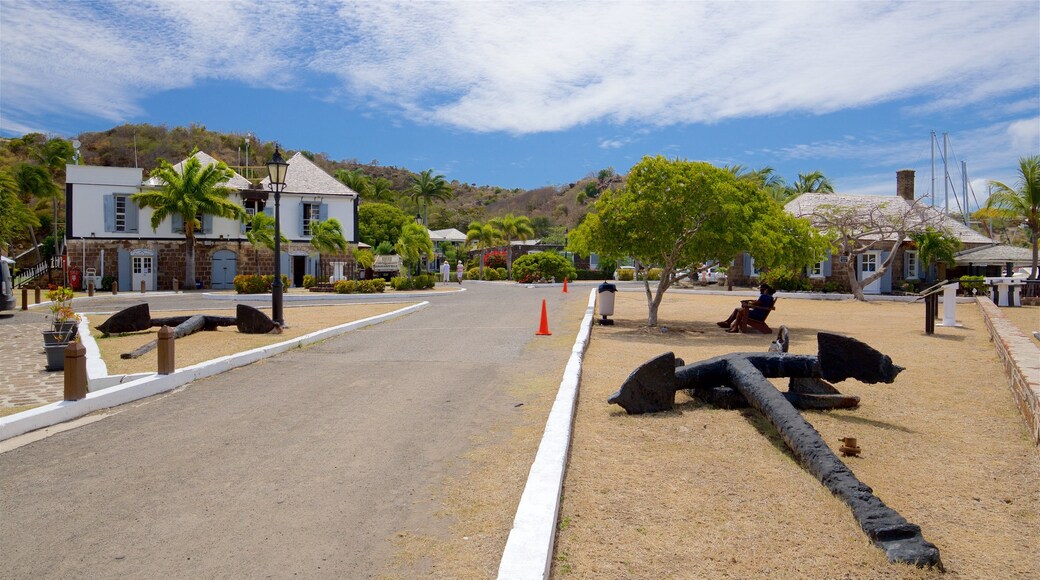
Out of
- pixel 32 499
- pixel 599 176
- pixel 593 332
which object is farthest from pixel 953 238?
pixel 599 176

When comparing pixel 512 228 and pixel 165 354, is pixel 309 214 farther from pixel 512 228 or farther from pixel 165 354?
pixel 165 354

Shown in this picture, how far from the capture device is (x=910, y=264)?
116 feet

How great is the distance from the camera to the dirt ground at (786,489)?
12.6 ft

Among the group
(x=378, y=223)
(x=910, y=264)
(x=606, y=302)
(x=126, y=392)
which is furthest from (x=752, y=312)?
(x=378, y=223)

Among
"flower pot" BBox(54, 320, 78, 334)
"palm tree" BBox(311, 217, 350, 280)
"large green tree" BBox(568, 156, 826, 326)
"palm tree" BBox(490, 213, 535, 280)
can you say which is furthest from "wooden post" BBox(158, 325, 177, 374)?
"palm tree" BBox(490, 213, 535, 280)

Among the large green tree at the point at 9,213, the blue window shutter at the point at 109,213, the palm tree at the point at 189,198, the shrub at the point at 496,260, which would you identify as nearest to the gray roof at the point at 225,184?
the palm tree at the point at 189,198

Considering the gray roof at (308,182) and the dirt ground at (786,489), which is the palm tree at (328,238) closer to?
the gray roof at (308,182)

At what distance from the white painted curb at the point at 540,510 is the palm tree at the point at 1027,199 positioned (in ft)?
107

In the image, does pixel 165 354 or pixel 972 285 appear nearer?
pixel 165 354

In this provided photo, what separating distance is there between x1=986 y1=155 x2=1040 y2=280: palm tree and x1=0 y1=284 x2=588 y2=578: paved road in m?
30.8

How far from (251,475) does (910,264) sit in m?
37.0

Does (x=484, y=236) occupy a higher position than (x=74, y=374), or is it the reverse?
(x=484, y=236)

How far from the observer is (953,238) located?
3222 cm

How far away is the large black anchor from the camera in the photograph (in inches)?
154
